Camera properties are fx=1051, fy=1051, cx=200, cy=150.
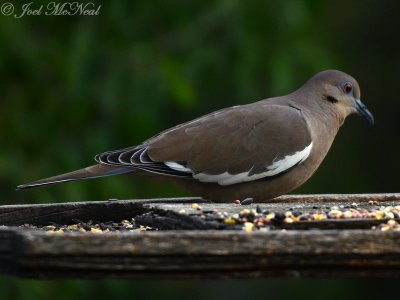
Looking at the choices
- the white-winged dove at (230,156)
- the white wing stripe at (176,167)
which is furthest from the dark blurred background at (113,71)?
the white wing stripe at (176,167)

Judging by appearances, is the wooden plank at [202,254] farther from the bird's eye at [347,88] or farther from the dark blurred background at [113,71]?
the dark blurred background at [113,71]

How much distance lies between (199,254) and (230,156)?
263 cm

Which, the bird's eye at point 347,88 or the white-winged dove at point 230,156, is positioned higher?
the bird's eye at point 347,88

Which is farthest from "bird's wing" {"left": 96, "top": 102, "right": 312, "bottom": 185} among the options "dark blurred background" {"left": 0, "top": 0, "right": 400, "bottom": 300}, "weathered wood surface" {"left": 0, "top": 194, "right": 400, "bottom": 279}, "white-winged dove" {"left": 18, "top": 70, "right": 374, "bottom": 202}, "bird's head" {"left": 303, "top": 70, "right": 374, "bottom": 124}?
"weathered wood surface" {"left": 0, "top": 194, "right": 400, "bottom": 279}

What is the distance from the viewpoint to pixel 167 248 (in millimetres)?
2770

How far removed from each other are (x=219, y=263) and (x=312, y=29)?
4664 mm

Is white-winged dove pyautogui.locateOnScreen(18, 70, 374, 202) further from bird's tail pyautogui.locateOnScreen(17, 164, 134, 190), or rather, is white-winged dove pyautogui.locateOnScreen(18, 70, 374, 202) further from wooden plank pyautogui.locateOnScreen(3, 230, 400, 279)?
wooden plank pyautogui.locateOnScreen(3, 230, 400, 279)

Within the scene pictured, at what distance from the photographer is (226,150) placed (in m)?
5.42

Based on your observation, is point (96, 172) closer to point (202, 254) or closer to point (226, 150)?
point (226, 150)

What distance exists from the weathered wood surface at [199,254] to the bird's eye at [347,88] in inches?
130

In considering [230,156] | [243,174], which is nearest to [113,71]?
[230,156]

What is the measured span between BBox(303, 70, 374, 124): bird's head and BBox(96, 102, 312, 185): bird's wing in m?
0.63

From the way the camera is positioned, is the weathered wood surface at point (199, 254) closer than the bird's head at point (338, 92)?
Yes

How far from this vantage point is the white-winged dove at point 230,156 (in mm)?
5355
